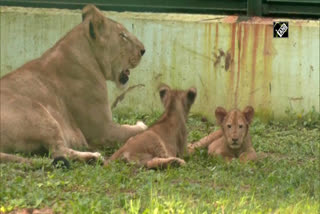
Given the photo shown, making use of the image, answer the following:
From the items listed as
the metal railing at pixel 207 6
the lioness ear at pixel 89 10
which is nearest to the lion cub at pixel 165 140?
the lioness ear at pixel 89 10

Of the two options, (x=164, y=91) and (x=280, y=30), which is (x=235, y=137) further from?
(x=280, y=30)

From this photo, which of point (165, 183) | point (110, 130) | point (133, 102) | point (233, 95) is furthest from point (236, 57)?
point (165, 183)

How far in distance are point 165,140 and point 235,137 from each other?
729mm

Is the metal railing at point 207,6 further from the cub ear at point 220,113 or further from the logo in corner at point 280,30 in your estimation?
the cub ear at point 220,113

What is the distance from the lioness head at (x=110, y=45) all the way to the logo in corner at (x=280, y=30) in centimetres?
193

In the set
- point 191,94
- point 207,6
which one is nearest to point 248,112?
point 191,94

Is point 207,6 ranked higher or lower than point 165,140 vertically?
higher

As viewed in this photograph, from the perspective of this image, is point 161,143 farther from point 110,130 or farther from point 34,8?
point 34,8

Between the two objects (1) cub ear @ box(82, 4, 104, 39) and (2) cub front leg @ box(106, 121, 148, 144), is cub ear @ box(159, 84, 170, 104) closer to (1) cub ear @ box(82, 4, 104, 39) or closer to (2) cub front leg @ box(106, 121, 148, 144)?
(2) cub front leg @ box(106, 121, 148, 144)

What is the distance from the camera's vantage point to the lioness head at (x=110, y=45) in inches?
349

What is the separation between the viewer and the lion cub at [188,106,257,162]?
836 centimetres

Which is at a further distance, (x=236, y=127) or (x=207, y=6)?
(x=207, y=6)

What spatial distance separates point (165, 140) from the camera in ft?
26.1

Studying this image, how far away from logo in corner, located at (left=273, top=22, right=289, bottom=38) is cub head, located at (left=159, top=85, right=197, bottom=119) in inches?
95.5
